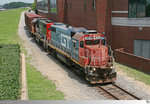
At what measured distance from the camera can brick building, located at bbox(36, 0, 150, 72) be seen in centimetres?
2411

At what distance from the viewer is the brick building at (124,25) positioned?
79.1 feet

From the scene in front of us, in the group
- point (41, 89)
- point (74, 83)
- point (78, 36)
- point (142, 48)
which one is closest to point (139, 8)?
point (142, 48)

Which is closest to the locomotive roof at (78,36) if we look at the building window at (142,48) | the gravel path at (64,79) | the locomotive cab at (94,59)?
the locomotive cab at (94,59)

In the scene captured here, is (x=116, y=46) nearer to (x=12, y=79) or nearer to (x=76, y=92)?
(x=76, y=92)

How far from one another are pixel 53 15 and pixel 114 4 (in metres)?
22.4

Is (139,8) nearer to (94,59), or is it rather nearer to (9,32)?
(94,59)

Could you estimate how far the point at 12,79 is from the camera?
11164mm

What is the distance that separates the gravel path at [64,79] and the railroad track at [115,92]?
0.61 m

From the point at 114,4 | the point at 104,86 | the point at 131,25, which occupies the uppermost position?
the point at 114,4

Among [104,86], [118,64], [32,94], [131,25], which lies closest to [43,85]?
[32,94]

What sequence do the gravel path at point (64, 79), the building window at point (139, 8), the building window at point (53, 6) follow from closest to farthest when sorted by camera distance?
the gravel path at point (64, 79), the building window at point (139, 8), the building window at point (53, 6)

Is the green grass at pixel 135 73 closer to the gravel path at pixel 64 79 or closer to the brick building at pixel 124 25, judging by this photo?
the brick building at pixel 124 25

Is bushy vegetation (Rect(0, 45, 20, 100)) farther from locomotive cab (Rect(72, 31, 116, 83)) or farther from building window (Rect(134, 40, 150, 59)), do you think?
building window (Rect(134, 40, 150, 59))

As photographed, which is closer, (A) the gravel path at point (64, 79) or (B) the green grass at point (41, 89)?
(B) the green grass at point (41, 89)
